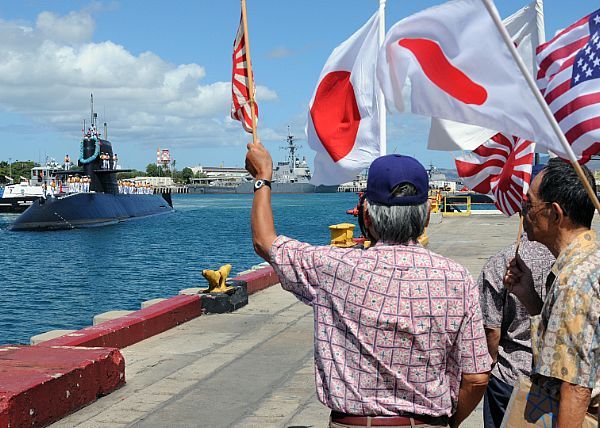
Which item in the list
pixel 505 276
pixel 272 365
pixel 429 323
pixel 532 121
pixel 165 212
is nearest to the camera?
pixel 429 323

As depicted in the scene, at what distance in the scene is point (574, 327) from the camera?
9.21ft

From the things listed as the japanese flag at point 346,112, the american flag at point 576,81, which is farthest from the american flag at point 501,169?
the japanese flag at point 346,112

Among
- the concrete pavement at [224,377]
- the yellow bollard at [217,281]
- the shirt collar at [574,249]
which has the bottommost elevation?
the concrete pavement at [224,377]

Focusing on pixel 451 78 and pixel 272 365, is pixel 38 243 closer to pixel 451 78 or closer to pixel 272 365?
pixel 272 365

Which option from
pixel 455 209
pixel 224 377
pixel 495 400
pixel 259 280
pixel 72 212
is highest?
pixel 495 400

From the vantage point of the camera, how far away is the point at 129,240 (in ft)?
202

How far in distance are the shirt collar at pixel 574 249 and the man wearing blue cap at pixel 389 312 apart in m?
0.32

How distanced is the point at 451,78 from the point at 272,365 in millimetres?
5183

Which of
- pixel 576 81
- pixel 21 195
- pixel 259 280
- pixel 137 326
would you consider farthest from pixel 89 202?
pixel 576 81

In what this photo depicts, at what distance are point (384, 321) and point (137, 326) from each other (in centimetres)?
708

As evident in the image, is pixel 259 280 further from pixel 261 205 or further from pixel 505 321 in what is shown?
pixel 261 205

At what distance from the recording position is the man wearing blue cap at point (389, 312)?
298 centimetres

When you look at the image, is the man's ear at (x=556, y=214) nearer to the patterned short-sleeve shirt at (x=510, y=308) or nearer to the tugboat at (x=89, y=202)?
the patterned short-sleeve shirt at (x=510, y=308)

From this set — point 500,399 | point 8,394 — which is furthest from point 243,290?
point 500,399
